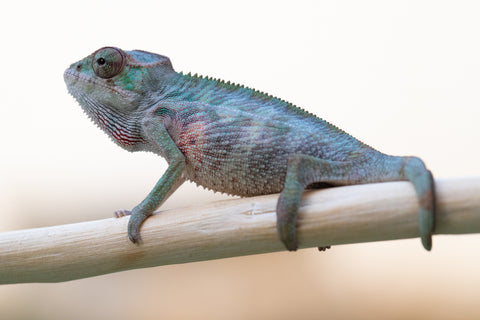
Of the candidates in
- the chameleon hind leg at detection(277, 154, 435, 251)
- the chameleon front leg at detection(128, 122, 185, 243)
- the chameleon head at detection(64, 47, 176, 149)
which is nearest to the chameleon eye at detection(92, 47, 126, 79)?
the chameleon head at detection(64, 47, 176, 149)

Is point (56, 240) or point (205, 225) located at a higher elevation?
point (205, 225)

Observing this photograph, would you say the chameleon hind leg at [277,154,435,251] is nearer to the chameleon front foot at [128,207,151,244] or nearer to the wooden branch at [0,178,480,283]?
the wooden branch at [0,178,480,283]

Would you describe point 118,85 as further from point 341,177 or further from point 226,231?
point 341,177

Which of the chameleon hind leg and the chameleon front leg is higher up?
the chameleon hind leg

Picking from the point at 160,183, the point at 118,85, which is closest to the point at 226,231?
the point at 160,183

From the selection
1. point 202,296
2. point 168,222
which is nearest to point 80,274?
point 168,222

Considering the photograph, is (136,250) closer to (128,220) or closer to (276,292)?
(128,220)
